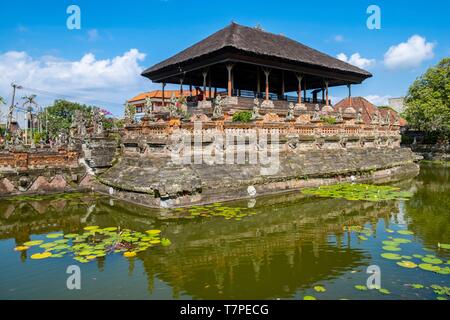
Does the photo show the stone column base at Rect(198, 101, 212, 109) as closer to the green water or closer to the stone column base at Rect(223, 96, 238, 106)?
the stone column base at Rect(223, 96, 238, 106)

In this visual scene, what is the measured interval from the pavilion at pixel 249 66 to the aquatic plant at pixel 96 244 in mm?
12684

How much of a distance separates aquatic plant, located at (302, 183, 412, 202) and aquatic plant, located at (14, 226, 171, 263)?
7054 mm

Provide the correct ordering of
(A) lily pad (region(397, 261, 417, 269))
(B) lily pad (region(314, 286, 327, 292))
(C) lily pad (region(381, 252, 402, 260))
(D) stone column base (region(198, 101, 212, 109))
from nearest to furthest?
1. (B) lily pad (region(314, 286, 327, 292))
2. (A) lily pad (region(397, 261, 417, 269))
3. (C) lily pad (region(381, 252, 402, 260))
4. (D) stone column base (region(198, 101, 212, 109))

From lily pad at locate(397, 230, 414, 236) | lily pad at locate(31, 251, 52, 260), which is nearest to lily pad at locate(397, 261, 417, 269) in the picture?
lily pad at locate(397, 230, 414, 236)

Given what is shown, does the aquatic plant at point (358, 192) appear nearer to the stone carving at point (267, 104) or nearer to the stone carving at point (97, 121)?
the stone carving at point (267, 104)

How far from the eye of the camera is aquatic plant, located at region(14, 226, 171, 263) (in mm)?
7154

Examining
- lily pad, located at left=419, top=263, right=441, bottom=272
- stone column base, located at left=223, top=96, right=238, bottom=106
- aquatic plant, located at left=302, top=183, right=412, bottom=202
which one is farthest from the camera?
stone column base, located at left=223, top=96, right=238, bottom=106

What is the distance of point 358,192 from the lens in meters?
13.5

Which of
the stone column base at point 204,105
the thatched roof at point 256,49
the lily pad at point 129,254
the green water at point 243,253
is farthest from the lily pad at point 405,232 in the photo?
the stone column base at point 204,105

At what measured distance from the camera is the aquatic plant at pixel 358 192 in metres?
12.5

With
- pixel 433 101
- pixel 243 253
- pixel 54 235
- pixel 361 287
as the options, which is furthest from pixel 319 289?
pixel 433 101
